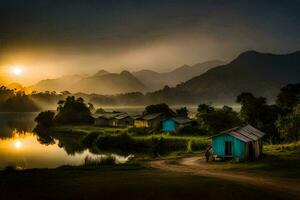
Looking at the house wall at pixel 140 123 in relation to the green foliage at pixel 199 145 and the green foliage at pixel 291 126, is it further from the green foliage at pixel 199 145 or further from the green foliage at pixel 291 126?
the green foliage at pixel 291 126

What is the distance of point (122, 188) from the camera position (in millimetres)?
25859

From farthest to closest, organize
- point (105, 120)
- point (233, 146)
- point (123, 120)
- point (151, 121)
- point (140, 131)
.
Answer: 1. point (105, 120)
2. point (123, 120)
3. point (151, 121)
4. point (140, 131)
5. point (233, 146)

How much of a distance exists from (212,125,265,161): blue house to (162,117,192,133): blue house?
51868 mm

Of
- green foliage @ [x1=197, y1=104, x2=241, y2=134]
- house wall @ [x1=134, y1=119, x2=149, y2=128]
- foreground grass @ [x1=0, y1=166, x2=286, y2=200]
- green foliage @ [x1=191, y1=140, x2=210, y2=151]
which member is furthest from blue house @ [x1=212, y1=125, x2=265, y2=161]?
house wall @ [x1=134, y1=119, x2=149, y2=128]

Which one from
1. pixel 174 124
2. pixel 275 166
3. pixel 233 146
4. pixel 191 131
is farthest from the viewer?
pixel 174 124

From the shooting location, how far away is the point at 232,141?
47156 millimetres

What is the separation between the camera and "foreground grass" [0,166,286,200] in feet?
79.4

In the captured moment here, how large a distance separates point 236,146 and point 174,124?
5801 cm

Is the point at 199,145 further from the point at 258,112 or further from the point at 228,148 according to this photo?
the point at 228,148

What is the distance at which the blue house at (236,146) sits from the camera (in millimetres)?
Answer: 46250

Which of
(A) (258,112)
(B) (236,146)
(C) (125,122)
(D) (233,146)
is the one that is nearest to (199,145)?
(A) (258,112)

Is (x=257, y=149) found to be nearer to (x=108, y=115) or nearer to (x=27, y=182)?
(x=27, y=182)

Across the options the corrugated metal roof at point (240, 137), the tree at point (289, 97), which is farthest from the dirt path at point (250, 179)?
the tree at point (289, 97)

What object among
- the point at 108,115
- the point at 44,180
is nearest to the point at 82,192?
the point at 44,180
